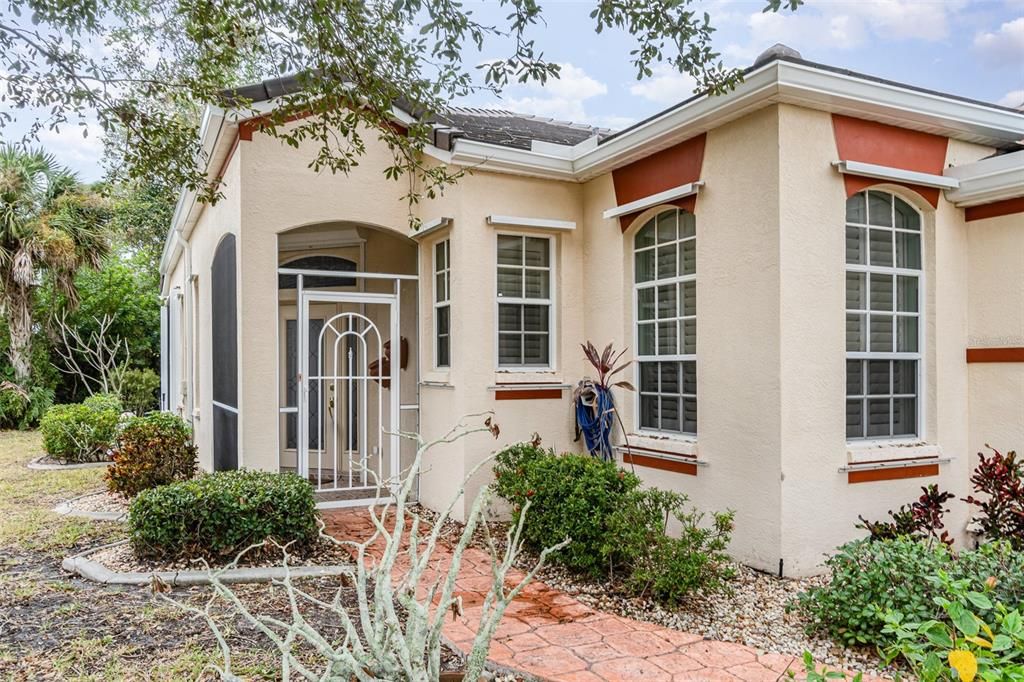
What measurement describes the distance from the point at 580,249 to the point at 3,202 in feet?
50.8

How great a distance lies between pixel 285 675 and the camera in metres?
2.37

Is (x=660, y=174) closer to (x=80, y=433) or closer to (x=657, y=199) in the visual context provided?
(x=657, y=199)

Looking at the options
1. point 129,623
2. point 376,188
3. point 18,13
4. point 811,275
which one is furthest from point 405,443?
point 18,13

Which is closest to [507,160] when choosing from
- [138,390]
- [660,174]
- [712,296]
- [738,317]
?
[660,174]

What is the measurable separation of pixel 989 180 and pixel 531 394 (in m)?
4.86

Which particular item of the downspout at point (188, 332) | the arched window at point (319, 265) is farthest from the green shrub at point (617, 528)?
the downspout at point (188, 332)

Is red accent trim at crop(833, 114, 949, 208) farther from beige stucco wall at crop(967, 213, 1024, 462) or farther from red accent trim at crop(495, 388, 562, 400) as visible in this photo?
red accent trim at crop(495, 388, 562, 400)

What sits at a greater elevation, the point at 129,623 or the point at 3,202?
the point at 3,202

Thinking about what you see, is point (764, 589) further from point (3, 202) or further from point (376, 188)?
point (3, 202)

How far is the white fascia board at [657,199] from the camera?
6.60m

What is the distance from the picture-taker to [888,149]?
6.27 metres

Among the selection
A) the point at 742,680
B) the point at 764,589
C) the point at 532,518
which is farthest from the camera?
the point at 532,518

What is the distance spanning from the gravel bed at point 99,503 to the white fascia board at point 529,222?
5644 mm

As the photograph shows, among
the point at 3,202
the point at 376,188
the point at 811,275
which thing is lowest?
the point at 811,275
